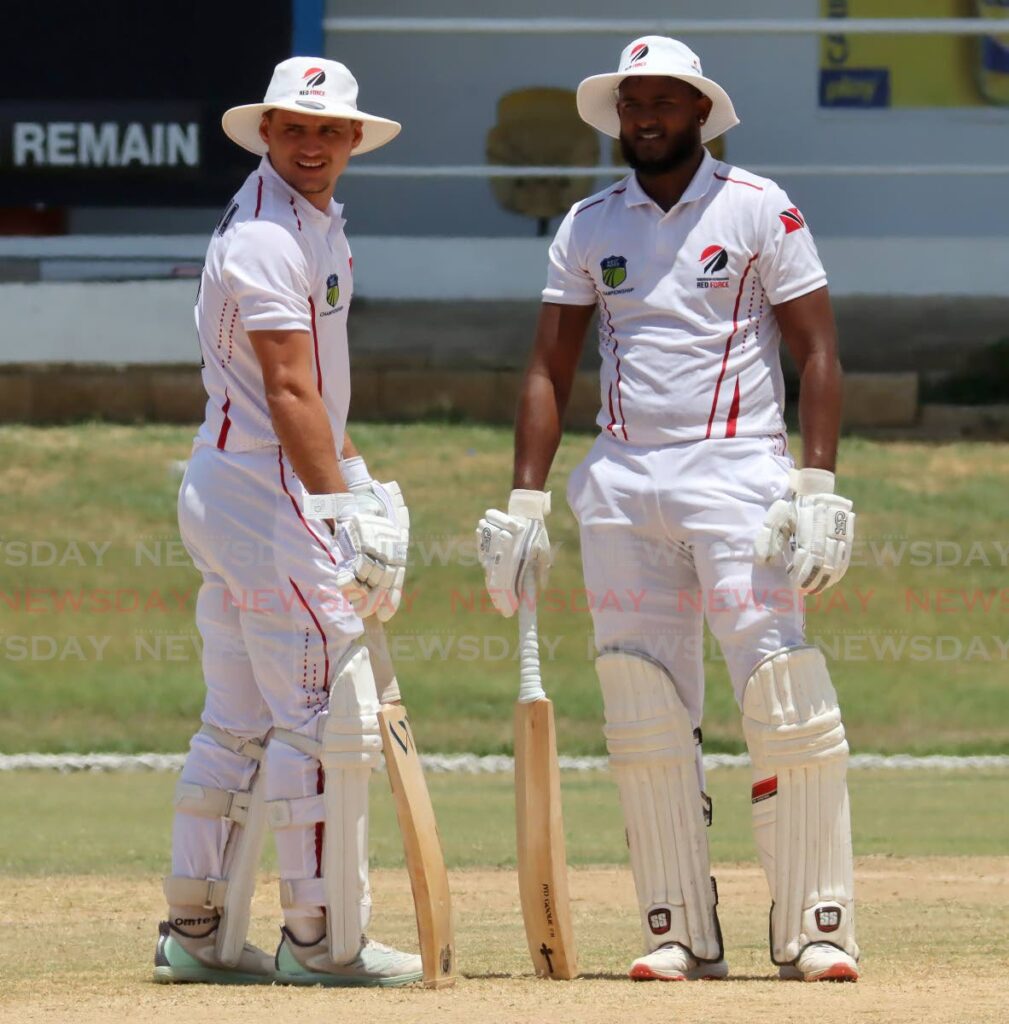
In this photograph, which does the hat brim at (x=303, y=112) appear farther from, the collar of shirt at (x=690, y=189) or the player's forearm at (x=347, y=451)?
the player's forearm at (x=347, y=451)

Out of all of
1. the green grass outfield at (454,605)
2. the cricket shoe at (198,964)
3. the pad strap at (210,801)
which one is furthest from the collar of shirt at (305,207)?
the green grass outfield at (454,605)

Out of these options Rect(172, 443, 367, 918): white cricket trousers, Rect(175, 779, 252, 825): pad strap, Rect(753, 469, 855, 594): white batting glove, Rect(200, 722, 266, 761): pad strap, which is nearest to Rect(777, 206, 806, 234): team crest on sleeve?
Rect(753, 469, 855, 594): white batting glove

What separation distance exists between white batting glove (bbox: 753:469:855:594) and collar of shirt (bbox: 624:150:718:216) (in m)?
0.83

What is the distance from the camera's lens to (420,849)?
19.8 feet

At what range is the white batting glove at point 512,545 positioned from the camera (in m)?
6.17

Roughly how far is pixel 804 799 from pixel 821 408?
1043 millimetres

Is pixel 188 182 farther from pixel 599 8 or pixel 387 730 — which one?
pixel 387 730

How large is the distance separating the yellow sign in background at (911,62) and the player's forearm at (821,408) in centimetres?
1615

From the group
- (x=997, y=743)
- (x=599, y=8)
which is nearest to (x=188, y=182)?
(x=599, y=8)

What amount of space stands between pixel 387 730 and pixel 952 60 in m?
17.1

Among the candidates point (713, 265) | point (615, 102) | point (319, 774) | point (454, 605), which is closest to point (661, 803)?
point (319, 774)

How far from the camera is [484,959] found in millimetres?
6570

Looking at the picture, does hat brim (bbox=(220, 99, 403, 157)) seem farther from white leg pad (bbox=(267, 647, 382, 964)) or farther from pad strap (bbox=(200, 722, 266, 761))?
pad strap (bbox=(200, 722, 266, 761))

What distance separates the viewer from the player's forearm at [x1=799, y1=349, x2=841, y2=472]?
601 centimetres
